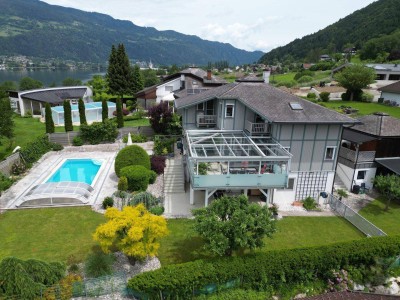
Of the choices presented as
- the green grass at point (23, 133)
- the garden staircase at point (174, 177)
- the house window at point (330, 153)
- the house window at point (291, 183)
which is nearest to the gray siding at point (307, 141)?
the house window at point (330, 153)

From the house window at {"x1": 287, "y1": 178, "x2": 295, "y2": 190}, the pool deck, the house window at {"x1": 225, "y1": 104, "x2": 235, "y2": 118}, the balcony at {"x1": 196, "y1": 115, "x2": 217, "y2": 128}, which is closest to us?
the pool deck

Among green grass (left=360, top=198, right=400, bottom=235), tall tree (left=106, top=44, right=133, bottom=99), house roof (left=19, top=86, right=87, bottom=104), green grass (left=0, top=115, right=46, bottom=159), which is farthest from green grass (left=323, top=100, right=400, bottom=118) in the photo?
house roof (left=19, top=86, right=87, bottom=104)

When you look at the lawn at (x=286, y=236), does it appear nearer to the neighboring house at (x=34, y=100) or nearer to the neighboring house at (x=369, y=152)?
the neighboring house at (x=369, y=152)

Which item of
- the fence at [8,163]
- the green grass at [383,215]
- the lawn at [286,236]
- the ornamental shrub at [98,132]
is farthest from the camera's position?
the ornamental shrub at [98,132]

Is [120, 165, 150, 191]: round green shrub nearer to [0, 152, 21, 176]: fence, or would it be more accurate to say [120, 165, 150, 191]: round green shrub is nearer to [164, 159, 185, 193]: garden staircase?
[164, 159, 185, 193]: garden staircase

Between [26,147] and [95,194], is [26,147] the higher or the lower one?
the higher one

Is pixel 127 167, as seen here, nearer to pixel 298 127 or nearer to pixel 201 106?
pixel 201 106

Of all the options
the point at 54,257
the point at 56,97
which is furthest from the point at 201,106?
the point at 56,97
